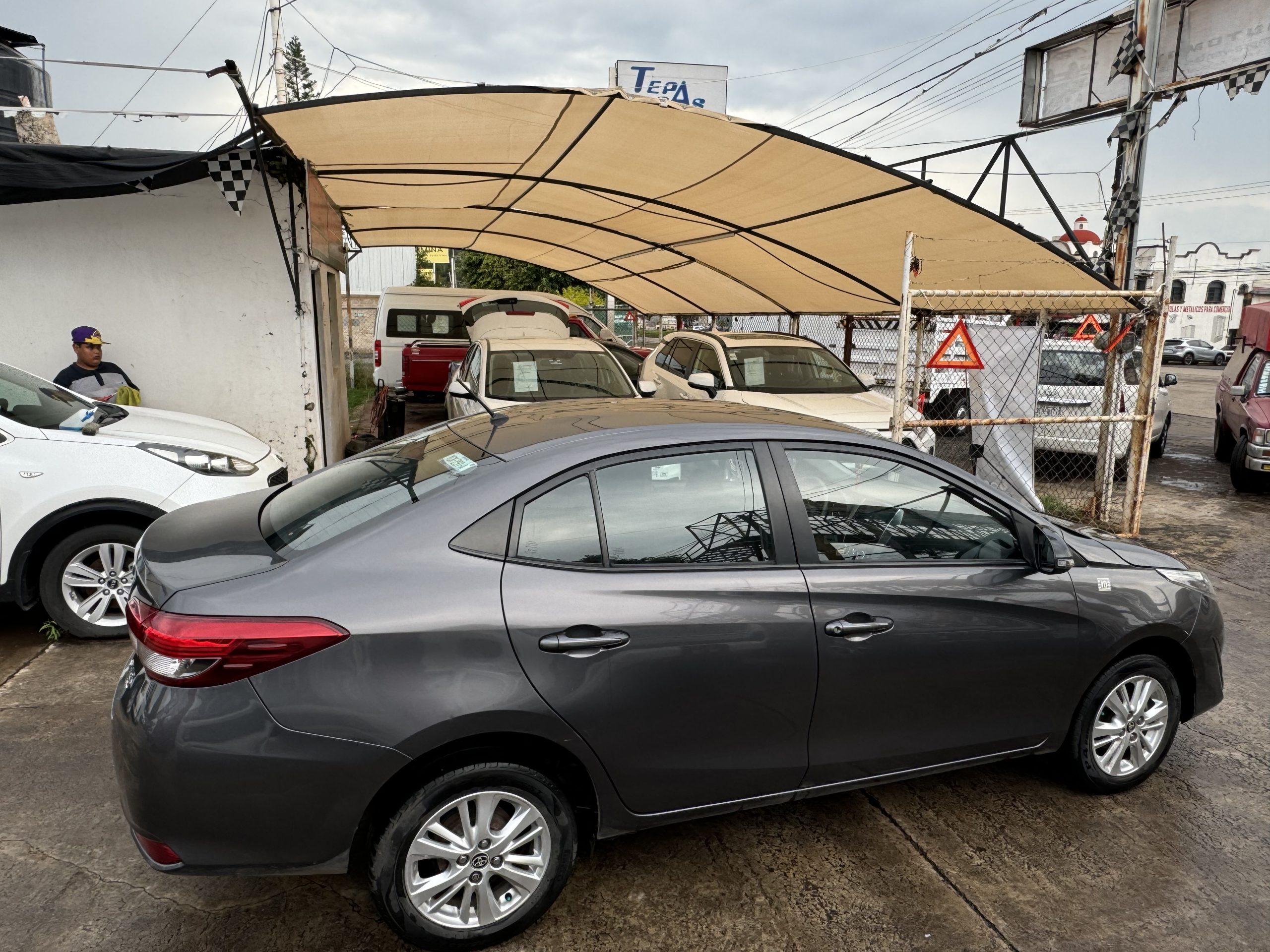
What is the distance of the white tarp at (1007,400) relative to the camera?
803cm

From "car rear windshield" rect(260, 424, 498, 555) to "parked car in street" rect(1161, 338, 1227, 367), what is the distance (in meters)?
44.2

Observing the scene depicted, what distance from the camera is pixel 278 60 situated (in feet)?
36.7

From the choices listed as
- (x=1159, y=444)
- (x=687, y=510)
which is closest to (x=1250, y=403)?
(x=1159, y=444)

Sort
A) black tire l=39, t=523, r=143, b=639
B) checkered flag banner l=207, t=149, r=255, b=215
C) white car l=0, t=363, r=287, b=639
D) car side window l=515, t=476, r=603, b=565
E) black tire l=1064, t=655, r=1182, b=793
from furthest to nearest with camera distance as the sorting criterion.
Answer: checkered flag banner l=207, t=149, r=255, b=215, black tire l=39, t=523, r=143, b=639, white car l=0, t=363, r=287, b=639, black tire l=1064, t=655, r=1182, b=793, car side window l=515, t=476, r=603, b=565

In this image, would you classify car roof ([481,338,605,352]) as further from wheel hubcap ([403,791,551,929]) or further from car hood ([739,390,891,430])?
wheel hubcap ([403,791,551,929])

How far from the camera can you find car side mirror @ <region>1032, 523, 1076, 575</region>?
316 cm

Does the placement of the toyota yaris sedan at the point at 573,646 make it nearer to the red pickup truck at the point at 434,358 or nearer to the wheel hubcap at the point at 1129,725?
the wheel hubcap at the point at 1129,725

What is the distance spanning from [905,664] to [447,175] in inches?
282

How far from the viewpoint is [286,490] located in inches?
131

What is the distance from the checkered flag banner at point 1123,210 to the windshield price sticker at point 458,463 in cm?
779

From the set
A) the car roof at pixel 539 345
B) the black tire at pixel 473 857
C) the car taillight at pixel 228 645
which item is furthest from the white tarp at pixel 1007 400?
the car taillight at pixel 228 645

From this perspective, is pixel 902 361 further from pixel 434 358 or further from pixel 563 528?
pixel 434 358

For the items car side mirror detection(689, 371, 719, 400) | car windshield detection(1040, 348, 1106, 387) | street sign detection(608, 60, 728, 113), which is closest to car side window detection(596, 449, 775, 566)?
car side mirror detection(689, 371, 719, 400)

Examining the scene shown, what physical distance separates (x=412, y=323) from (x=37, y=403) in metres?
9.54
